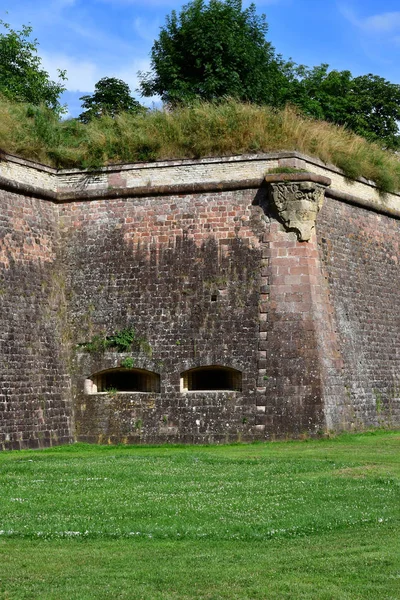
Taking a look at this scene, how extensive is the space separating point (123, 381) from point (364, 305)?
5.71m

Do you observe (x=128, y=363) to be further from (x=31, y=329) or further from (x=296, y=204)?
(x=296, y=204)

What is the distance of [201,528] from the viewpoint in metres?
9.77

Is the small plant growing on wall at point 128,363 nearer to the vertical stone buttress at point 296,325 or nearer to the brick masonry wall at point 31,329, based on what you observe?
the brick masonry wall at point 31,329

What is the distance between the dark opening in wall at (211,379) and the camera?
2012cm

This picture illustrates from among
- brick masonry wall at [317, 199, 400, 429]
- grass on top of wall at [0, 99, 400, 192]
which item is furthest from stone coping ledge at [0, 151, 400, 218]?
brick masonry wall at [317, 199, 400, 429]

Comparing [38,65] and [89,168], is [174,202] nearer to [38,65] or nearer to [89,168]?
[89,168]

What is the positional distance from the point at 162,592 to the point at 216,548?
1.77 m

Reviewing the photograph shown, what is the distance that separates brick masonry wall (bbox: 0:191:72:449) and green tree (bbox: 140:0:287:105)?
43.3ft

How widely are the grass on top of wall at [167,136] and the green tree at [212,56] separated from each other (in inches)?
429

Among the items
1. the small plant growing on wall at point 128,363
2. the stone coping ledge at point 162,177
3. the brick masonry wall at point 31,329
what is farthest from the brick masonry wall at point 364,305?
the brick masonry wall at point 31,329

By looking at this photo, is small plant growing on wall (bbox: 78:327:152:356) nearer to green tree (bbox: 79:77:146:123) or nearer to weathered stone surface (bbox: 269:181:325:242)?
weathered stone surface (bbox: 269:181:325:242)

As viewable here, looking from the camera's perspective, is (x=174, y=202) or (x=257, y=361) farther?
(x=174, y=202)

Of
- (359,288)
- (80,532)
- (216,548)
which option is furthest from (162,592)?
(359,288)

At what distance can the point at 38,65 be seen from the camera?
40156 mm
